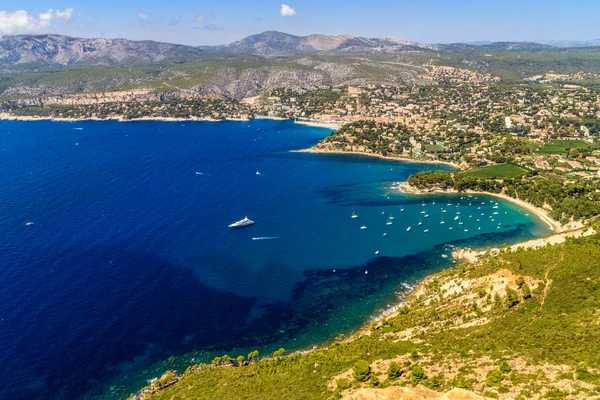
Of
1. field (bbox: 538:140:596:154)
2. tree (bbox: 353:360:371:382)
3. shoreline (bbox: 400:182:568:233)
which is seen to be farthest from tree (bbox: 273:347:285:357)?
field (bbox: 538:140:596:154)

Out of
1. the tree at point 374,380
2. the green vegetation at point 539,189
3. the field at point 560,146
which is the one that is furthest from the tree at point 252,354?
the field at point 560,146

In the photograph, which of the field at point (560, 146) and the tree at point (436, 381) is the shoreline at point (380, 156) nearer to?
the field at point (560, 146)

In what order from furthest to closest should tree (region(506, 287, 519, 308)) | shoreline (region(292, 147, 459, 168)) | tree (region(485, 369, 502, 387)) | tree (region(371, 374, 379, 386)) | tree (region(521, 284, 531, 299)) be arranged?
1. shoreline (region(292, 147, 459, 168))
2. tree (region(521, 284, 531, 299))
3. tree (region(506, 287, 519, 308))
4. tree (region(371, 374, 379, 386))
5. tree (region(485, 369, 502, 387))

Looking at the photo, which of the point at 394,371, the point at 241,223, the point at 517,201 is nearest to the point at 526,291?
the point at 394,371

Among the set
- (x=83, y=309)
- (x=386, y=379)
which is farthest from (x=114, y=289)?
(x=386, y=379)

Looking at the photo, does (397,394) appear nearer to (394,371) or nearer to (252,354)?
(394,371)

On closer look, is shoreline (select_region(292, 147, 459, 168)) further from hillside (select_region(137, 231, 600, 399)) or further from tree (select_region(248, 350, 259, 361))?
tree (select_region(248, 350, 259, 361))
